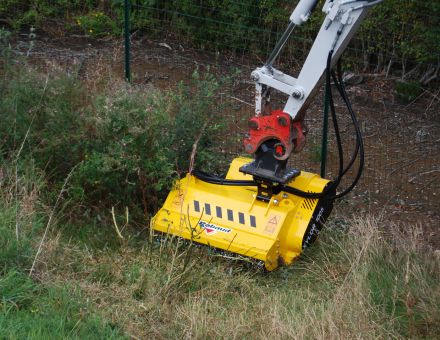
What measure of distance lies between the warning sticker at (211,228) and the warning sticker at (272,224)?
28 centimetres

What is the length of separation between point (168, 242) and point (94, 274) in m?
0.61

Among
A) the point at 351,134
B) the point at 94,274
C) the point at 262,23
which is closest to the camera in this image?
the point at 94,274

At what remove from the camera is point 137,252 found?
565 cm

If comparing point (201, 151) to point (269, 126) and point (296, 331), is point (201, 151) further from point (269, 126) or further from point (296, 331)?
point (296, 331)

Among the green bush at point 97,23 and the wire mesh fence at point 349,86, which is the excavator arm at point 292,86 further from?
the green bush at point 97,23

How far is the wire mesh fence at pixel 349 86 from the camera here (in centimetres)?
729

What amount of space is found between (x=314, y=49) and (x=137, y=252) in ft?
6.08

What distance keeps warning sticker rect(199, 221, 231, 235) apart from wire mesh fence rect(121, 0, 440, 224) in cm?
144

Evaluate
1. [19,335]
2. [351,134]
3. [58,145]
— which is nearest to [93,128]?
[58,145]

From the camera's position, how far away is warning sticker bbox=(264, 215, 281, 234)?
5.60 meters

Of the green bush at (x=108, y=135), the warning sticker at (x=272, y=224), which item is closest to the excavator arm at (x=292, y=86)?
the warning sticker at (x=272, y=224)

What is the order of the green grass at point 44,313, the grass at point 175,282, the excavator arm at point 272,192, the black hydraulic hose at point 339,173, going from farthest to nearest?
the black hydraulic hose at point 339,173 < the excavator arm at point 272,192 < the grass at point 175,282 < the green grass at point 44,313

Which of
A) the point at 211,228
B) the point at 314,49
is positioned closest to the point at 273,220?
the point at 211,228

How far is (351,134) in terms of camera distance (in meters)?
8.12
